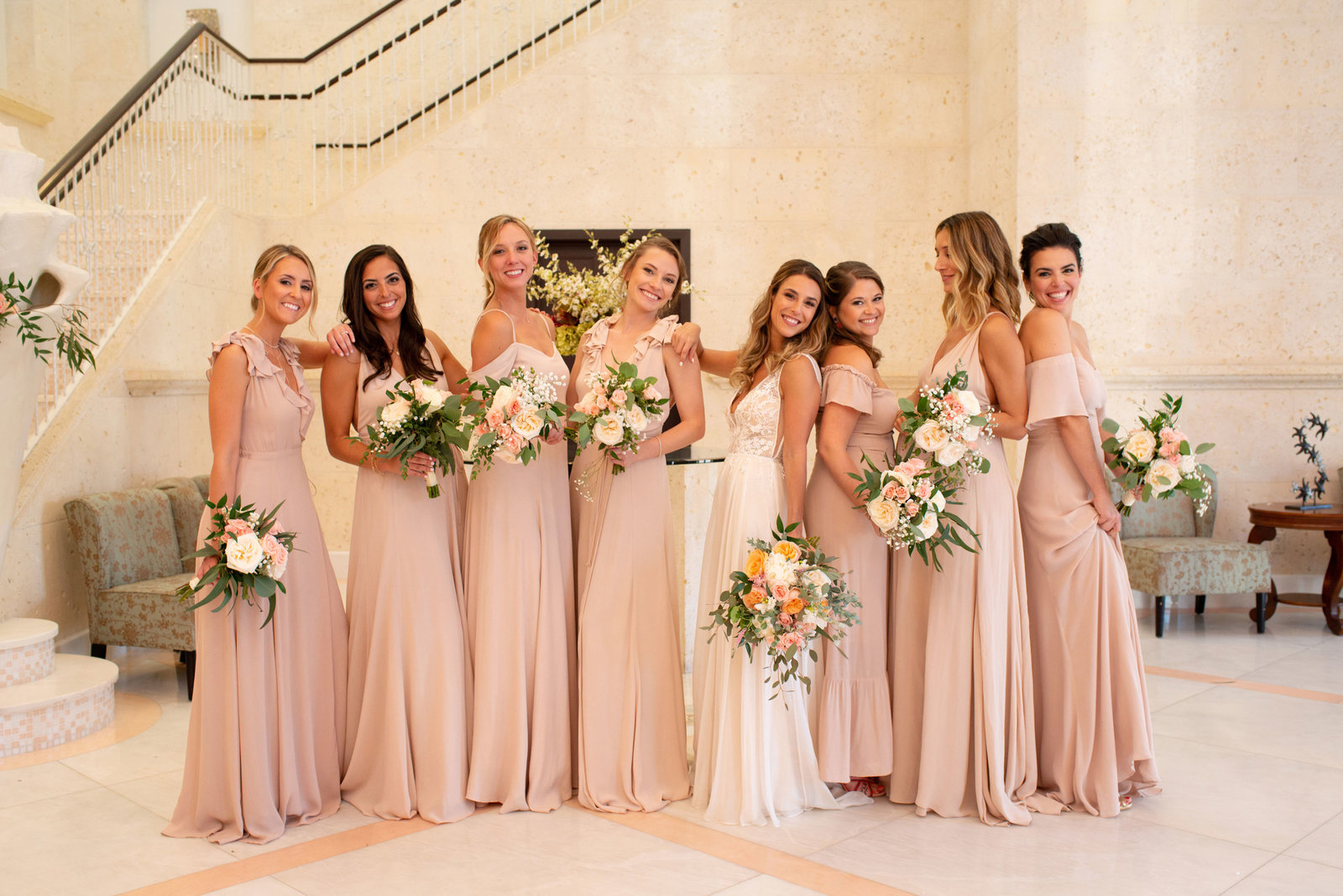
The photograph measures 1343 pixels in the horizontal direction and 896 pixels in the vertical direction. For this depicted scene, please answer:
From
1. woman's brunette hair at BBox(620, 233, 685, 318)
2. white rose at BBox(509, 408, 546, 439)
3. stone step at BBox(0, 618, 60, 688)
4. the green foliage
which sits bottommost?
stone step at BBox(0, 618, 60, 688)

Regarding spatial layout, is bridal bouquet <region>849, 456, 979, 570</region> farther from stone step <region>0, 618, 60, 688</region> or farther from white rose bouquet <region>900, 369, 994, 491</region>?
stone step <region>0, 618, 60, 688</region>

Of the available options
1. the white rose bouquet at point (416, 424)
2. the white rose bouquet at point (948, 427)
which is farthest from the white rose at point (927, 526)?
the white rose bouquet at point (416, 424)

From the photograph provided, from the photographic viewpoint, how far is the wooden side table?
22.3 ft

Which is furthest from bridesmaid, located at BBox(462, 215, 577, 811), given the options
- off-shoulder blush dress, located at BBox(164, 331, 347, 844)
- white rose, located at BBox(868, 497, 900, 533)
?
white rose, located at BBox(868, 497, 900, 533)

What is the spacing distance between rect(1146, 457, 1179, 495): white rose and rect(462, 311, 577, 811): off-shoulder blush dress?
7.38 feet

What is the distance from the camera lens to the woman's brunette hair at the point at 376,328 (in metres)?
3.80

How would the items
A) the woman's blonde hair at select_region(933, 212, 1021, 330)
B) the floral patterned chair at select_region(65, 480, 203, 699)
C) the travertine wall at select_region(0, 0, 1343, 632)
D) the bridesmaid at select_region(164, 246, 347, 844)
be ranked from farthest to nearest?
the travertine wall at select_region(0, 0, 1343, 632)
the floral patterned chair at select_region(65, 480, 203, 699)
the woman's blonde hair at select_region(933, 212, 1021, 330)
the bridesmaid at select_region(164, 246, 347, 844)

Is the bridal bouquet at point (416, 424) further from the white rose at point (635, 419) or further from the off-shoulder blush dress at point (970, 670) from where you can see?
the off-shoulder blush dress at point (970, 670)

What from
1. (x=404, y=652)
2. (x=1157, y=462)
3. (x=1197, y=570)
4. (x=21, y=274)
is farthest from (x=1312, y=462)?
(x=21, y=274)

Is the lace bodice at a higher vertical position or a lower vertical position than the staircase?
higher

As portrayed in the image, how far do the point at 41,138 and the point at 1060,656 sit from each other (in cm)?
1107

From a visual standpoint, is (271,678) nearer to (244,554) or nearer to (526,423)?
(244,554)

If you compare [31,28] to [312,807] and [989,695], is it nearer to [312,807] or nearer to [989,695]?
[312,807]

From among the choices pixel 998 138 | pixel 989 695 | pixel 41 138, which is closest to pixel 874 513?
pixel 989 695
